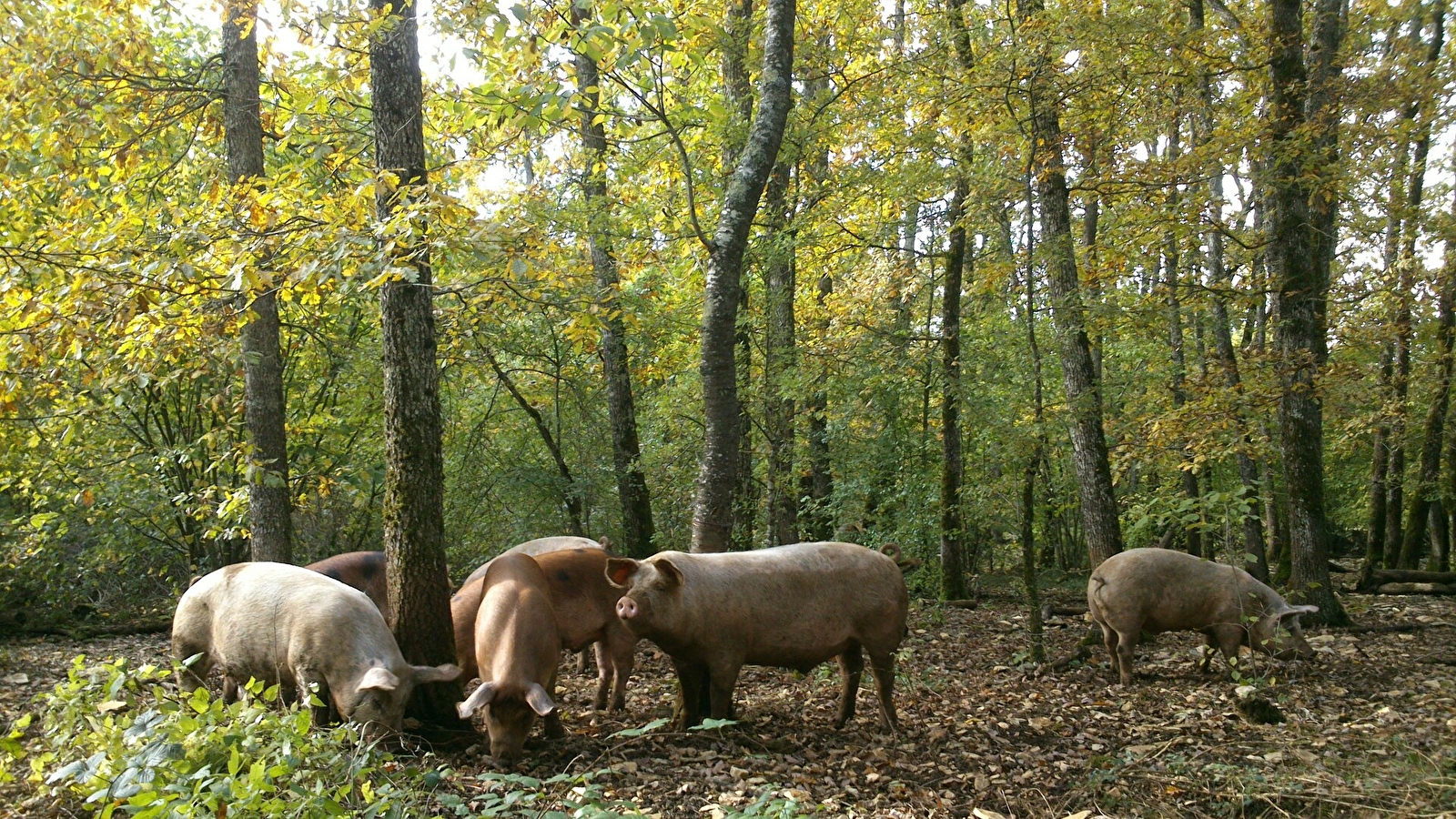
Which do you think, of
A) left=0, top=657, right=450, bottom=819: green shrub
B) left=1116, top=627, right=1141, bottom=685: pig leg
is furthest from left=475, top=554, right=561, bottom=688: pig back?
left=1116, top=627, right=1141, bottom=685: pig leg

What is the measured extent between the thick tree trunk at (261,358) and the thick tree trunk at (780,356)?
15.9 ft

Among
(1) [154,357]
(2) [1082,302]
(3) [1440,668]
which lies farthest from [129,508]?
(3) [1440,668]

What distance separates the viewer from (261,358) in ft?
28.6

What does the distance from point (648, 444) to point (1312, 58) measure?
31.0 ft

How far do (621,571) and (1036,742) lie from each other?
3043 mm

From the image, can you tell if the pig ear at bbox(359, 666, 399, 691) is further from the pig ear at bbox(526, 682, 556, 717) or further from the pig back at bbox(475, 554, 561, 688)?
the pig ear at bbox(526, 682, 556, 717)

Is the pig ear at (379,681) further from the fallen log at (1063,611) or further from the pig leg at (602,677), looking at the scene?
the fallen log at (1063,611)

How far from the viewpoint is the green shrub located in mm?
3418

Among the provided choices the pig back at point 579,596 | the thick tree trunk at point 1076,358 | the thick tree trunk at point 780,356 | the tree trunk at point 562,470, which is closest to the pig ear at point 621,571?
the pig back at point 579,596

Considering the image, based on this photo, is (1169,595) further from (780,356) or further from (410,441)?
(410,441)

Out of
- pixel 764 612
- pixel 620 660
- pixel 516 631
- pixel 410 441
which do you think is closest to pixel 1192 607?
pixel 764 612

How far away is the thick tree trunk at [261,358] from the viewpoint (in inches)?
341

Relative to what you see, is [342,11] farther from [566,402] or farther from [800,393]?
[566,402]

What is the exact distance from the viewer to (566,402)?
1489cm
